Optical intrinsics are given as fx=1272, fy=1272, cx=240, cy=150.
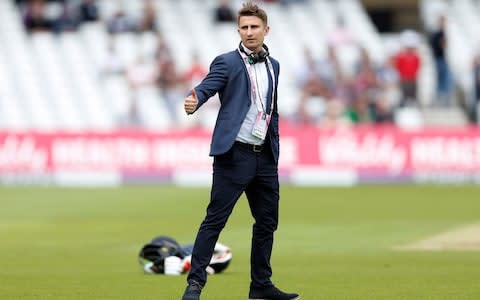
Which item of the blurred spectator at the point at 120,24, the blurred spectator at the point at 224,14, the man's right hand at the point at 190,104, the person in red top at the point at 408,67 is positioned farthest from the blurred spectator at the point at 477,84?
the man's right hand at the point at 190,104

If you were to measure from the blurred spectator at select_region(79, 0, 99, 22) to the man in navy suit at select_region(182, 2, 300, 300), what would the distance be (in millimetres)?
24290

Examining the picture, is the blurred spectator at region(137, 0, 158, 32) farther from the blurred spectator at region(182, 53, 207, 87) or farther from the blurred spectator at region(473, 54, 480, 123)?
the blurred spectator at region(473, 54, 480, 123)

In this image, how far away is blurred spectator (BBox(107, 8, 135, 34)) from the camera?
107ft

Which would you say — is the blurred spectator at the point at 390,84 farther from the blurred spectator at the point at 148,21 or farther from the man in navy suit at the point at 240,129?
the man in navy suit at the point at 240,129

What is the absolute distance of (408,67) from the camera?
98.0ft

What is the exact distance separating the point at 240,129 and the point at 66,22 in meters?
24.4

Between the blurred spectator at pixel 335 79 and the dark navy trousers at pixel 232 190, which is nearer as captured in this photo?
the dark navy trousers at pixel 232 190

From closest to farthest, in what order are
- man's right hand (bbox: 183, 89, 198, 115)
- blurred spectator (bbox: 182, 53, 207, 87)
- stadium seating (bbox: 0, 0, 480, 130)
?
man's right hand (bbox: 183, 89, 198, 115) → blurred spectator (bbox: 182, 53, 207, 87) → stadium seating (bbox: 0, 0, 480, 130)

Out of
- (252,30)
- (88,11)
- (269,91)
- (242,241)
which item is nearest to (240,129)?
(269,91)

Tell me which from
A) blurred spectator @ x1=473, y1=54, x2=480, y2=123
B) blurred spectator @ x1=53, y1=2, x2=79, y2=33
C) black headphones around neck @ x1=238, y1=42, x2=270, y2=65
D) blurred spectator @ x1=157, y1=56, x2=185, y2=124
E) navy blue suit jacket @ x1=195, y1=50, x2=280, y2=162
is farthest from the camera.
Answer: blurred spectator @ x1=53, y1=2, x2=79, y2=33

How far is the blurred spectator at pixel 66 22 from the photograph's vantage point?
108ft

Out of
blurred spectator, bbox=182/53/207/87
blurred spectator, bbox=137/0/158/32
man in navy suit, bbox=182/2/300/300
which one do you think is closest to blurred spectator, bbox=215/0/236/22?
blurred spectator, bbox=137/0/158/32

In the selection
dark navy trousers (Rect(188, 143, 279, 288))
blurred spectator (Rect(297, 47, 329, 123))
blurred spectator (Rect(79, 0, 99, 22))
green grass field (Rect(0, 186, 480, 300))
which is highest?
blurred spectator (Rect(79, 0, 99, 22))

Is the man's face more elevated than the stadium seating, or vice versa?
the man's face
